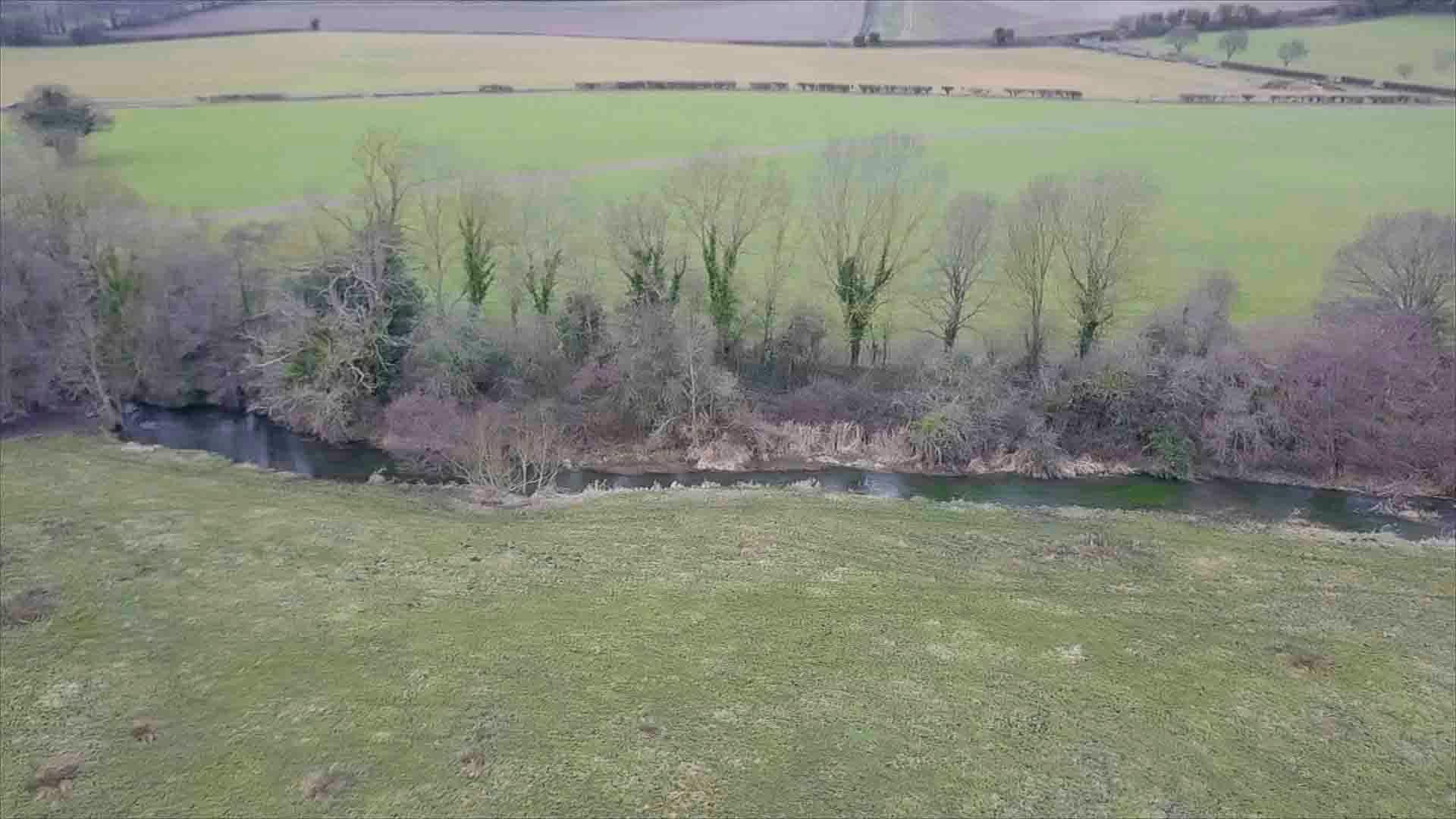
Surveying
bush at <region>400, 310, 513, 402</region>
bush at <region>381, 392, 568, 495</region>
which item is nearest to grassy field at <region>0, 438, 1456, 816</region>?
bush at <region>381, 392, 568, 495</region>

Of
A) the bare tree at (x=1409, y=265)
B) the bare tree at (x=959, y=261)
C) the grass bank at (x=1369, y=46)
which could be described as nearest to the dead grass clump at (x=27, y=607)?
the bare tree at (x=959, y=261)

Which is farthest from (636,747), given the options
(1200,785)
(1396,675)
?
(1396,675)

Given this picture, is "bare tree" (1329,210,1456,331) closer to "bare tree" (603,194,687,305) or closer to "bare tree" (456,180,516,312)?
"bare tree" (603,194,687,305)

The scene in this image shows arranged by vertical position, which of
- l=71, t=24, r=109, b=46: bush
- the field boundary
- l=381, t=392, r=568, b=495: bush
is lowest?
l=381, t=392, r=568, b=495: bush

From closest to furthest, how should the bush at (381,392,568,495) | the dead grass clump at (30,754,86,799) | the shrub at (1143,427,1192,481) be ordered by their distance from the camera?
the dead grass clump at (30,754,86,799), the bush at (381,392,568,495), the shrub at (1143,427,1192,481)

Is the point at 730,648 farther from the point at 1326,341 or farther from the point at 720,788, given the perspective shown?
the point at 1326,341

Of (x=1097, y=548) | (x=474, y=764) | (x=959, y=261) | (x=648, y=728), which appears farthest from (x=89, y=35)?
(x=1097, y=548)

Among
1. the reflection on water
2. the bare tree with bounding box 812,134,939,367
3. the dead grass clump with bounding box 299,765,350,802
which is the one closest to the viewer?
the dead grass clump with bounding box 299,765,350,802
